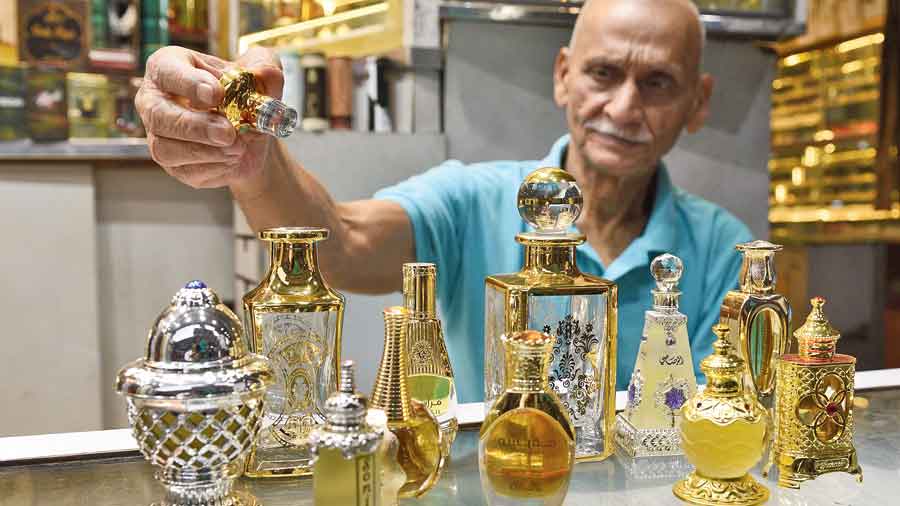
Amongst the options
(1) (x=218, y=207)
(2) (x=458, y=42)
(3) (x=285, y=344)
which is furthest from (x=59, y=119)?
(3) (x=285, y=344)

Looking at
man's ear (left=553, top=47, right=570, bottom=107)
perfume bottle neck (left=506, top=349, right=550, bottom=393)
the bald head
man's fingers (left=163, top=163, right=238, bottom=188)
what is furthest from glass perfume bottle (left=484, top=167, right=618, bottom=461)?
man's ear (left=553, top=47, right=570, bottom=107)

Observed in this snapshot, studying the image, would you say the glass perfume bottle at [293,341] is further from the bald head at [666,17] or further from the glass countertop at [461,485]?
the bald head at [666,17]

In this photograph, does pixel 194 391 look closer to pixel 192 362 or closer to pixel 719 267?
pixel 192 362

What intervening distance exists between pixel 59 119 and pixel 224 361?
167 centimetres

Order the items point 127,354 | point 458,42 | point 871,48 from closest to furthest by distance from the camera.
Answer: point 458,42 < point 127,354 < point 871,48

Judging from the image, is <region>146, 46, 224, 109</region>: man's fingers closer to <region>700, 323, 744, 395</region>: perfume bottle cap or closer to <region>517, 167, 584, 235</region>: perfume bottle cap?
<region>517, 167, 584, 235</region>: perfume bottle cap

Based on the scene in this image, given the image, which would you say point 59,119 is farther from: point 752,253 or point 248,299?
point 752,253

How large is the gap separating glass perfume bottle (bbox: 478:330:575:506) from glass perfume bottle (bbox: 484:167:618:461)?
0.11 metres

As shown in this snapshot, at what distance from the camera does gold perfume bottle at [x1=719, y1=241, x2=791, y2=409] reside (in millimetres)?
758

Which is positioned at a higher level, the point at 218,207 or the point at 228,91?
the point at 228,91

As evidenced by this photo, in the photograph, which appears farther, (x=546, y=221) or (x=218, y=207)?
(x=218, y=207)

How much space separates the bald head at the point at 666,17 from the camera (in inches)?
53.7

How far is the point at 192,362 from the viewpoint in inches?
20.5

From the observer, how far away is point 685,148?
6.66 feet
